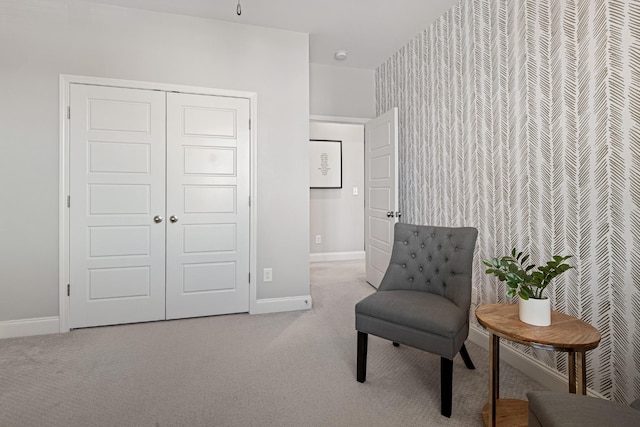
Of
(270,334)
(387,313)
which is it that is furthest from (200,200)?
(387,313)

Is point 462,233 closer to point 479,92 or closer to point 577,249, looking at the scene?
point 577,249

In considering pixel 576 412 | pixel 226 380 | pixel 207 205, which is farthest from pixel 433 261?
pixel 207 205

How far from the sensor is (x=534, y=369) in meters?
1.96

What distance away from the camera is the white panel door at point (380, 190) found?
3.40 meters

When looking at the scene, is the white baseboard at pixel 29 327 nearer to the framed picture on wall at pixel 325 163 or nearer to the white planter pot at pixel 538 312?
the white planter pot at pixel 538 312

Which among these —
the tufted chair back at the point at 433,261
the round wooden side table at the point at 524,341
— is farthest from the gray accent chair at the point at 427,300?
the round wooden side table at the point at 524,341

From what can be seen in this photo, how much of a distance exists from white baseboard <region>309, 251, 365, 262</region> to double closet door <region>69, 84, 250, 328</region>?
8.56ft

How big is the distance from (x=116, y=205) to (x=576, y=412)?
3075 millimetres

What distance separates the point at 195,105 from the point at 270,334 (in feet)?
6.75

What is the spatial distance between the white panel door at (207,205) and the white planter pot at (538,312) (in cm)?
226

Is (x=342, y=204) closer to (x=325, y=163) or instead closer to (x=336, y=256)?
(x=325, y=163)

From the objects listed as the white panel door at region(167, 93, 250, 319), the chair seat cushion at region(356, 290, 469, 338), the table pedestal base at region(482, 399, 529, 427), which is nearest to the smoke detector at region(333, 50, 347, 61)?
the white panel door at region(167, 93, 250, 319)

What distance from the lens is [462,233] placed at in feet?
6.84

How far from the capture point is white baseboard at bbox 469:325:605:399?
1.80 metres
